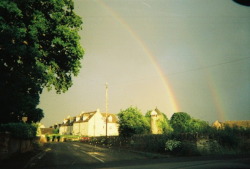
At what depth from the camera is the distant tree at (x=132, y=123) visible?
1528 inches

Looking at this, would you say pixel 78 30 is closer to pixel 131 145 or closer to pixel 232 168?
pixel 232 168

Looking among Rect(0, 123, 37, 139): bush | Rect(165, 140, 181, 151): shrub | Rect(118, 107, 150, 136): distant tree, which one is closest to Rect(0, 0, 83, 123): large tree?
Rect(0, 123, 37, 139): bush

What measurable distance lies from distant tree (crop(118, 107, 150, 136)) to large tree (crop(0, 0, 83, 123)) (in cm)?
2490

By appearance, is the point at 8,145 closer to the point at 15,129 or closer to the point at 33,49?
the point at 15,129

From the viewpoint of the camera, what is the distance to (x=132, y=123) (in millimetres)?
39156

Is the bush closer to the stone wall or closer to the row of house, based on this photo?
the stone wall

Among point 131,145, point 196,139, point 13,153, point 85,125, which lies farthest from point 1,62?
point 85,125

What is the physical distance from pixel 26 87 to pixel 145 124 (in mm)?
31860

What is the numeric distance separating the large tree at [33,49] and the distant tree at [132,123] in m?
24.9

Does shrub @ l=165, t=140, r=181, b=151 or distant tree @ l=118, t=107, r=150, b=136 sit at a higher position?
distant tree @ l=118, t=107, r=150, b=136

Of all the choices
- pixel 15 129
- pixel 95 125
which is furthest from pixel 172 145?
pixel 95 125

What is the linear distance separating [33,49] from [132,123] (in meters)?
29.2

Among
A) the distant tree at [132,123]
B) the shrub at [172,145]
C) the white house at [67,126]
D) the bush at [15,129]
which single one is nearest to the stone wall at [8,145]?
the bush at [15,129]

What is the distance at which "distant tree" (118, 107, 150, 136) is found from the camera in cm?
3881
